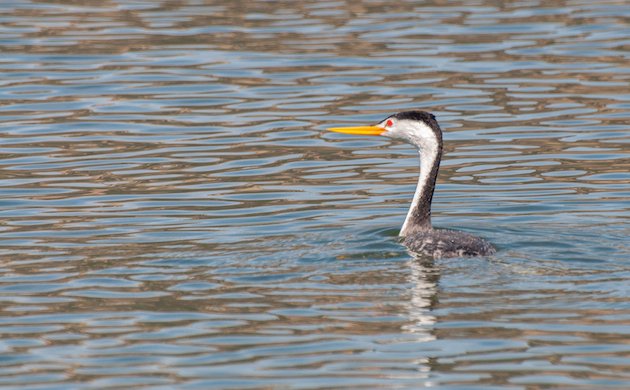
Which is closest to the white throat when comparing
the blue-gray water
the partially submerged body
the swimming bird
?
the swimming bird

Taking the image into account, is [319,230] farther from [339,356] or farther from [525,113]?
[525,113]

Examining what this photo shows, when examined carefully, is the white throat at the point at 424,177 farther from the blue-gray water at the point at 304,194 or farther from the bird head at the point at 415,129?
the blue-gray water at the point at 304,194

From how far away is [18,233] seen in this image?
13.8m

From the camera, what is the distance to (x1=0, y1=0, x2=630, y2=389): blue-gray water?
32.2ft

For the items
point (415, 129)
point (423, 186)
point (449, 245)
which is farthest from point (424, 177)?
point (449, 245)

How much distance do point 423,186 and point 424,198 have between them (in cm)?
16

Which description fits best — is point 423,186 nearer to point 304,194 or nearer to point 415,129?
point 415,129

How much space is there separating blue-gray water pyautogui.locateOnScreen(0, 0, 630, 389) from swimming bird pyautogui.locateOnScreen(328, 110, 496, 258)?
0.24 meters

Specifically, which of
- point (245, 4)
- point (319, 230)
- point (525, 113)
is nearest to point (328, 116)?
point (525, 113)

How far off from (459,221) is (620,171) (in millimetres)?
2886

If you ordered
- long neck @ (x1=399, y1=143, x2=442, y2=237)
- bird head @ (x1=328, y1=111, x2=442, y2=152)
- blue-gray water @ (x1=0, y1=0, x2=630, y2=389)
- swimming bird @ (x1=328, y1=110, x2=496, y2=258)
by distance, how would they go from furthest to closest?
bird head @ (x1=328, y1=111, x2=442, y2=152), long neck @ (x1=399, y1=143, x2=442, y2=237), swimming bird @ (x1=328, y1=110, x2=496, y2=258), blue-gray water @ (x1=0, y1=0, x2=630, y2=389)

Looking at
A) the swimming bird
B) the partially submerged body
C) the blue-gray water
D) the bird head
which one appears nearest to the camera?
the blue-gray water

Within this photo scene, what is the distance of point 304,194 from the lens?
15484 millimetres

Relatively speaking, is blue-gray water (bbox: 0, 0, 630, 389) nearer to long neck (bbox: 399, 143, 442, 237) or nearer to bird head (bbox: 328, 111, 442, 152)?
long neck (bbox: 399, 143, 442, 237)
